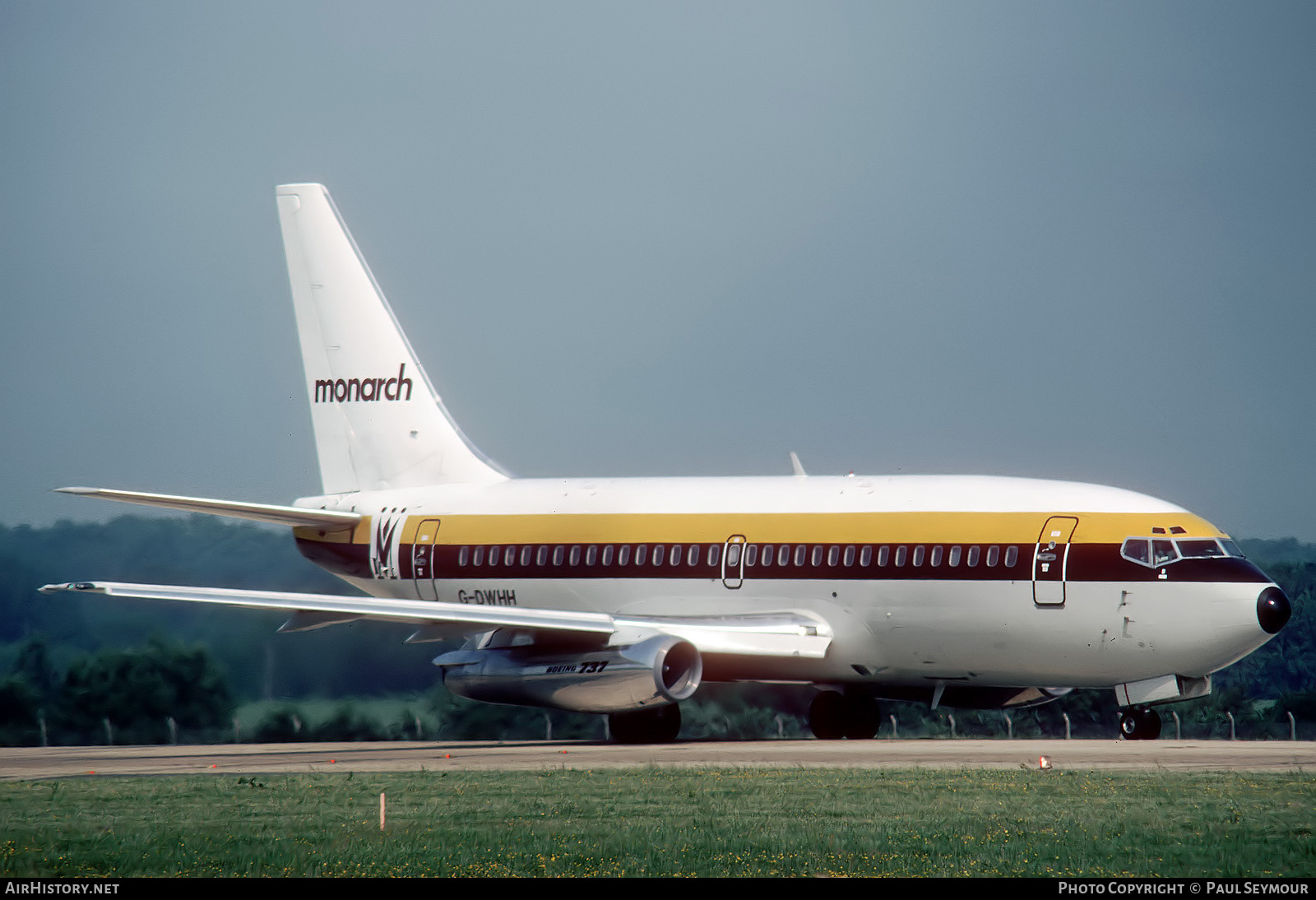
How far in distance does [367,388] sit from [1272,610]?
65.7ft

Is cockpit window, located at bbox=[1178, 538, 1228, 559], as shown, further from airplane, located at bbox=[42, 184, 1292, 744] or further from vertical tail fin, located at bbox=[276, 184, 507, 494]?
vertical tail fin, located at bbox=[276, 184, 507, 494]

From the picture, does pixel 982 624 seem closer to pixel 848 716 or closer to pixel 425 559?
pixel 848 716

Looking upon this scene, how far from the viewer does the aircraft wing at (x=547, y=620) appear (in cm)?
2986

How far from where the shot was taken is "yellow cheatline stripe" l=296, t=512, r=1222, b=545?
28.8m

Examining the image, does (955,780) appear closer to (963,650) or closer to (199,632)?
(963,650)

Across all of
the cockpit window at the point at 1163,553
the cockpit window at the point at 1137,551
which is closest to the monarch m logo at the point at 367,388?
the cockpit window at the point at 1137,551

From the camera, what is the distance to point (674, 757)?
26969mm

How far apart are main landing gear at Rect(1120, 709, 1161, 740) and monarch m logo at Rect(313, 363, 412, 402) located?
16937 millimetres

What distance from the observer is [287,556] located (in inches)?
1609

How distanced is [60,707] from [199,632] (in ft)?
9.83

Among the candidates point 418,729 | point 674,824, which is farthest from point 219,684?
point 674,824

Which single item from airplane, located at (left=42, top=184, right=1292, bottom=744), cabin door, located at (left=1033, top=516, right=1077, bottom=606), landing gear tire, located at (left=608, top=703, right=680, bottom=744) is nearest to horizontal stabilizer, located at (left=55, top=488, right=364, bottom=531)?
airplane, located at (left=42, top=184, right=1292, bottom=744)

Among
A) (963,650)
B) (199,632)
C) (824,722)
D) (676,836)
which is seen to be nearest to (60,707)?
(199,632)

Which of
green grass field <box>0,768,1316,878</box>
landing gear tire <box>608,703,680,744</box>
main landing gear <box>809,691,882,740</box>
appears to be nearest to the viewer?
green grass field <box>0,768,1316,878</box>
